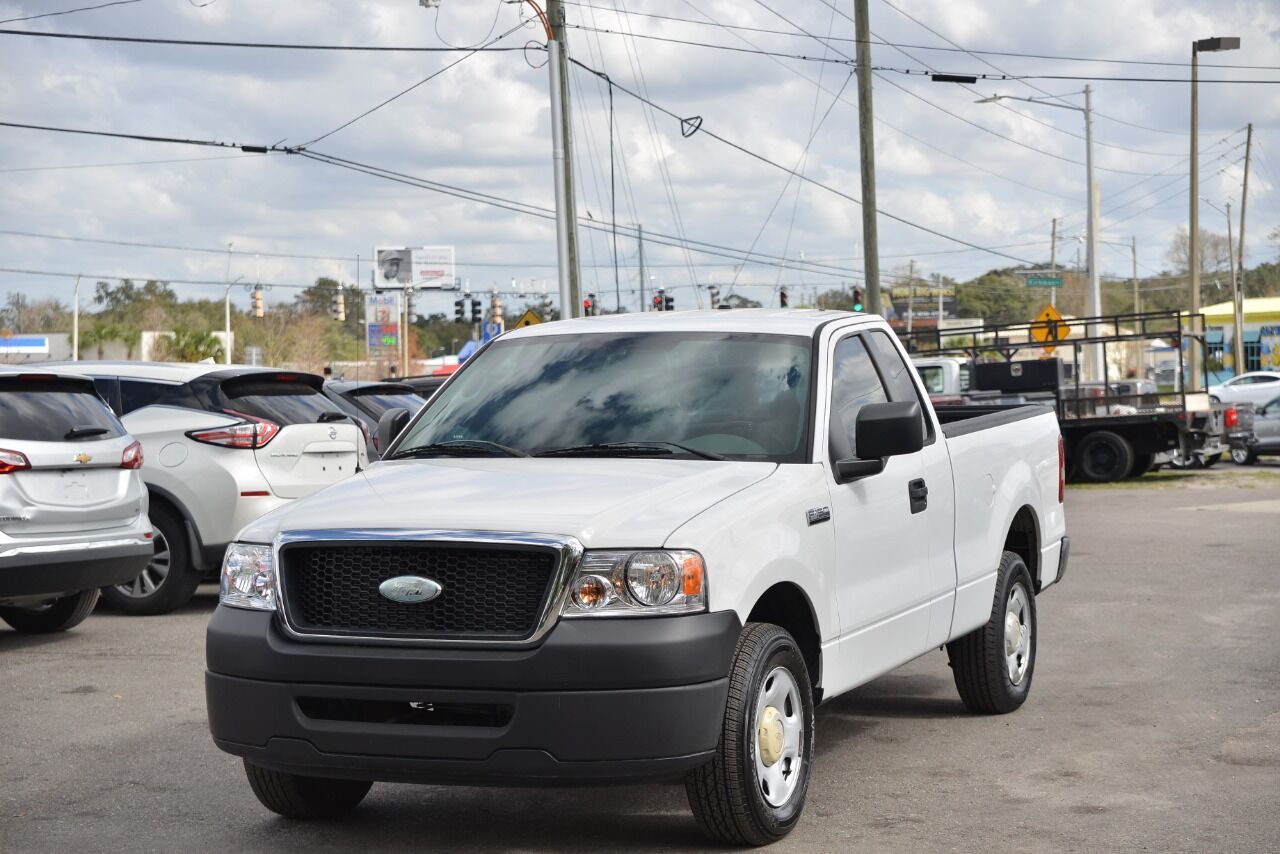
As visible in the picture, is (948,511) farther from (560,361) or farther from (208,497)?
(208,497)

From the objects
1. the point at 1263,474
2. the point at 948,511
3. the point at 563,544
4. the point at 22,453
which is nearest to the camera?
the point at 563,544

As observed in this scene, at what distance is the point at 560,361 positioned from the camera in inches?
274

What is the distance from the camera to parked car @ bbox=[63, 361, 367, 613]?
12109 mm

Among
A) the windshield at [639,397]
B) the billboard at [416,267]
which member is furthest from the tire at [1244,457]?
the billboard at [416,267]

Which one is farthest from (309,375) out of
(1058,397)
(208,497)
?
(1058,397)

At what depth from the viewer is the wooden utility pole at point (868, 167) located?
29.2 meters

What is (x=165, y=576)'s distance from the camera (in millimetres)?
12180

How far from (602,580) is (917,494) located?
89.7 inches

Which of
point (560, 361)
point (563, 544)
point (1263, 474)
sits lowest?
point (1263, 474)

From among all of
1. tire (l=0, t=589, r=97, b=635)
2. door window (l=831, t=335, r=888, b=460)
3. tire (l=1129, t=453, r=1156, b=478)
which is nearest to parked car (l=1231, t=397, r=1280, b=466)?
tire (l=1129, t=453, r=1156, b=478)

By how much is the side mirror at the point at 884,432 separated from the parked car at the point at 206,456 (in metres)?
6.21

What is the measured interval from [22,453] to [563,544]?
5.90 meters

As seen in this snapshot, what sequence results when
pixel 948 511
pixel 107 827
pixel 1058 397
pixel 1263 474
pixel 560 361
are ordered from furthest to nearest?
1. pixel 1263 474
2. pixel 1058 397
3. pixel 948 511
4. pixel 560 361
5. pixel 107 827

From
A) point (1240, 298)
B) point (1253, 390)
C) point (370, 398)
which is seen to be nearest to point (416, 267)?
point (1240, 298)
